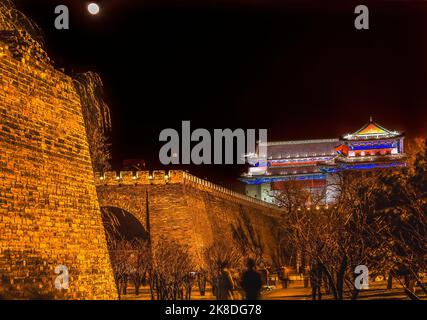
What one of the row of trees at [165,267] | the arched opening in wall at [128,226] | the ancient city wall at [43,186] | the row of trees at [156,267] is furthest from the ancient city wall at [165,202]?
the ancient city wall at [43,186]

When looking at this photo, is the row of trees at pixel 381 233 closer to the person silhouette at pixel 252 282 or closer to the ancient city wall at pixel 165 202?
the person silhouette at pixel 252 282

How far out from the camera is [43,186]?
10.4 meters

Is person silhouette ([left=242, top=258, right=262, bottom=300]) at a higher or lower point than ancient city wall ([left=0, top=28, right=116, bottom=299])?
lower

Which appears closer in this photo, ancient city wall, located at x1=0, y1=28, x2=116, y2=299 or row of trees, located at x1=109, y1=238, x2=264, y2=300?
ancient city wall, located at x1=0, y1=28, x2=116, y2=299

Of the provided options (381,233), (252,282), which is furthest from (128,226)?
(252,282)

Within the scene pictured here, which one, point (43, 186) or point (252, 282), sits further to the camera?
point (43, 186)

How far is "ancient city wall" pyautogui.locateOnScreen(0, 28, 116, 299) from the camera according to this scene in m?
9.48

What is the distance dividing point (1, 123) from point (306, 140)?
54.1 m

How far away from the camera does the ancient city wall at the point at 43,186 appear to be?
31.1 feet

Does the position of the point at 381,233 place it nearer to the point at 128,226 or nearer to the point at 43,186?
the point at 43,186

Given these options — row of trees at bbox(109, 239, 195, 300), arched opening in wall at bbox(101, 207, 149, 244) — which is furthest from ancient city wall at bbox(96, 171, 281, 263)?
row of trees at bbox(109, 239, 195, 300)

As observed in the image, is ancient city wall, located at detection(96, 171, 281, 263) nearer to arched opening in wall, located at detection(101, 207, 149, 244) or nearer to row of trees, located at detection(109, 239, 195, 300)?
arched opening in wall, located at detection(101, 207, 149, 244)
